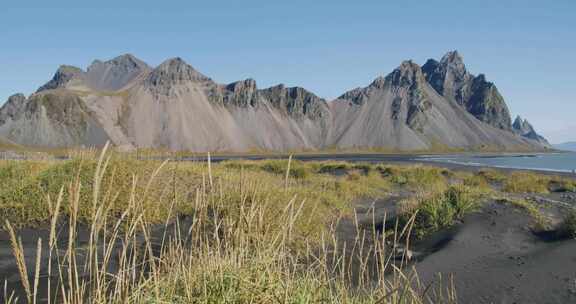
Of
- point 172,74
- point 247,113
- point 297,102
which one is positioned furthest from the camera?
point 297,102

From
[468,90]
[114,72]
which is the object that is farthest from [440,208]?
[468,90]

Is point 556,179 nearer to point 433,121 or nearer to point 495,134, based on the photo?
point 433,121

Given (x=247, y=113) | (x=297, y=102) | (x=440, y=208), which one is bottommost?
(x=440, y=208)

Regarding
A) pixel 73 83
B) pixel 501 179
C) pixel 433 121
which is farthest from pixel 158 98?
pixel 501 179

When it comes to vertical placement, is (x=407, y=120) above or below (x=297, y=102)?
below

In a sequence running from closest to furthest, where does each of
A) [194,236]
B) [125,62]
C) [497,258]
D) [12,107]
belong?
[194,236]
[497,258]
[12,107]
[125,62]

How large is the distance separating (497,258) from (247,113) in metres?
116

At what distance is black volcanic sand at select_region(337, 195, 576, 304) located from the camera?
18.0ft

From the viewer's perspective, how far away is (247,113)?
12125 cm

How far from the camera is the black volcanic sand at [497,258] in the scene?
216 inches

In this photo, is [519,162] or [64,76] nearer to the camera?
[519,162]

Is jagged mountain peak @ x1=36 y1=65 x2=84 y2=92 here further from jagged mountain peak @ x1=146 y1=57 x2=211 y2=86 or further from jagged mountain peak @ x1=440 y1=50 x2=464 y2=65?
jagged mountain peak @ x1=440 y1=50 x2=464 y2=65

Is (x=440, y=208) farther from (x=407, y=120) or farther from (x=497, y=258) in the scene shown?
(x=407, y=120)

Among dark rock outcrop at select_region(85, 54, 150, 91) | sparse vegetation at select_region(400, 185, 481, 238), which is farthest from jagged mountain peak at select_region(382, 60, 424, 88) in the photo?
sparse vegetation at select_region(400, 185, 481, 238)
